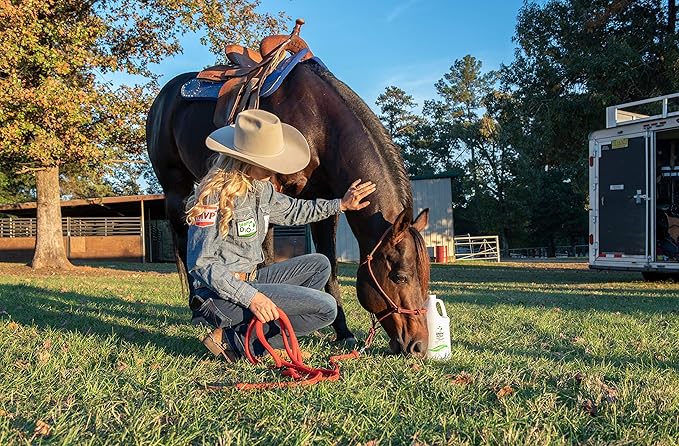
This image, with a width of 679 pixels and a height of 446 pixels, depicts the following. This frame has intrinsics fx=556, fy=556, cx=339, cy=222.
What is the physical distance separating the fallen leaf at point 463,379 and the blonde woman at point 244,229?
815 millimetres

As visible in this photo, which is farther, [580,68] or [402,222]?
[580,68]

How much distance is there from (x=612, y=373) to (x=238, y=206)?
7.35 feet

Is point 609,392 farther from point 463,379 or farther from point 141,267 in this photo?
point 141,267

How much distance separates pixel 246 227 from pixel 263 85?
5.41 feet

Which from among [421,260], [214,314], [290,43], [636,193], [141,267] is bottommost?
[141,267]

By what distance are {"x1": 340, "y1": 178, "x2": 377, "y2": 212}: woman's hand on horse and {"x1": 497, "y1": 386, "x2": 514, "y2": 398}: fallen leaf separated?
1.37m

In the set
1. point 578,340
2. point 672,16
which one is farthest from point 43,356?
point 672,16

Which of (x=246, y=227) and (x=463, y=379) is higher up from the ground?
(x=246, y=227)

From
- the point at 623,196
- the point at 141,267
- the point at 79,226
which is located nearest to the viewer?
the point at 623,196

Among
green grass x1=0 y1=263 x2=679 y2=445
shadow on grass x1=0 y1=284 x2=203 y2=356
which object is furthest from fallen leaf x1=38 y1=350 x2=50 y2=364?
shadow on grass x1=0 y1=284 x2=203 y2=356

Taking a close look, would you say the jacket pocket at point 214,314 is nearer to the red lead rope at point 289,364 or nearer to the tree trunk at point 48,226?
the red lead rope at point 289,364

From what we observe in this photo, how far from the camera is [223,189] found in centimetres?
295

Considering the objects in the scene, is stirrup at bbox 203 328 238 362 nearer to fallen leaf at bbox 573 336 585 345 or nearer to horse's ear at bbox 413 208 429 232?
horse's ear at bbox 413 208 429 232

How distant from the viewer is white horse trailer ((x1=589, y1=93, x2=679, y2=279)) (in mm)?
9945
